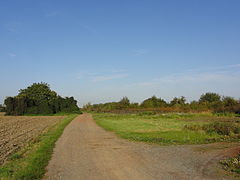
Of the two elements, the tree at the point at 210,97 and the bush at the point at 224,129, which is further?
the tree at the point at 210,97

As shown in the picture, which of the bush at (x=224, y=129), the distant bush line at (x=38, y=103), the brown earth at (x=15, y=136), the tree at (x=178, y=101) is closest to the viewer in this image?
the brown earth at (x=15, y=136)

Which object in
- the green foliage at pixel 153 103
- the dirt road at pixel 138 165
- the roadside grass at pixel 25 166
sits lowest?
the dirt road at pixel 138 165

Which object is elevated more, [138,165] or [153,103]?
[153,103]

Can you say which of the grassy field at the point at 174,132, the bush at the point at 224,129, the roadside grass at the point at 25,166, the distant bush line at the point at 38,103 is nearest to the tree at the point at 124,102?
the distant bush line at the point at 38,103

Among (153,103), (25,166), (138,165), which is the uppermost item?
(153,103)

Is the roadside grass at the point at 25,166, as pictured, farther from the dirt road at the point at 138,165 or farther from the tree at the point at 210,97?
the tree at the point at 210,97

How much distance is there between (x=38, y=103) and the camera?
7112 cm

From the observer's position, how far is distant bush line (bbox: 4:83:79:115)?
6681 centimetres

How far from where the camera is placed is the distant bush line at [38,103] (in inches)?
2630

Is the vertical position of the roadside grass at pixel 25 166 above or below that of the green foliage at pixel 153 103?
below

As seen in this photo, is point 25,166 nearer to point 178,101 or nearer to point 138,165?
point 138,165

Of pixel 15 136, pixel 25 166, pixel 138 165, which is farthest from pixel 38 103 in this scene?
pixel 138 165

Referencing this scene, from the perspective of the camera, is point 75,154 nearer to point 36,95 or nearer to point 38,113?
point 38,113

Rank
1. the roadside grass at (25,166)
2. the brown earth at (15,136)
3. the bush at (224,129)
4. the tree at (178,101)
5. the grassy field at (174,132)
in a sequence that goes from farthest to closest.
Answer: the tree at (178,101), the bush at (224,129), the grassy field at (174,132), the brown earth at (15,136), the roadside grass at (25,166)
